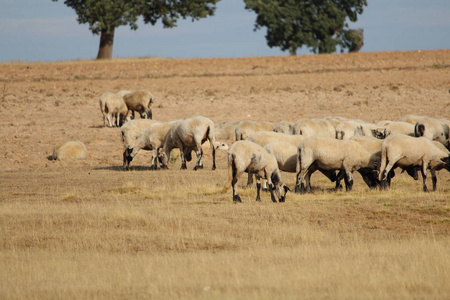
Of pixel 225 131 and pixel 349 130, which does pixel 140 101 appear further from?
pixel 349 130

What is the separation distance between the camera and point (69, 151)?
2336 centimetres

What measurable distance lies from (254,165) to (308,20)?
4427 centimetres

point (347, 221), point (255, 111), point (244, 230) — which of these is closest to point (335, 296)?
point (244, 230)

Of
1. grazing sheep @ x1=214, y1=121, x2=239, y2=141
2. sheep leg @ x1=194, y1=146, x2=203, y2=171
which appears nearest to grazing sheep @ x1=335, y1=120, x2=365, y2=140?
sheep leg @ x1=194, y1=146, x2=203, y2=171

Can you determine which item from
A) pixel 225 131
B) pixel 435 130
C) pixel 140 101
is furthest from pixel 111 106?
pixel 435 130

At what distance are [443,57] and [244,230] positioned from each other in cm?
2926

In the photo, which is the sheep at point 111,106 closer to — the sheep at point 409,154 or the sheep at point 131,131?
the sheep at point 131,131

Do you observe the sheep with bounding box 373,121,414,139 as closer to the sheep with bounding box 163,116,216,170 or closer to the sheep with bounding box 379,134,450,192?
the sheep with bounding box 379,134,450,192

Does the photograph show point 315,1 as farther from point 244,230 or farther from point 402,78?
point 244,230

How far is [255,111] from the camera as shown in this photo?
3042cm

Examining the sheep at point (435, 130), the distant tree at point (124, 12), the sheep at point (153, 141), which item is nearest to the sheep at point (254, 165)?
the sheep at point (435, 130)

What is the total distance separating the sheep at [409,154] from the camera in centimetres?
1539

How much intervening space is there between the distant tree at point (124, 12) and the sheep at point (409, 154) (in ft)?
106

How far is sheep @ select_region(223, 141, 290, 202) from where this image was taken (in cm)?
1432
